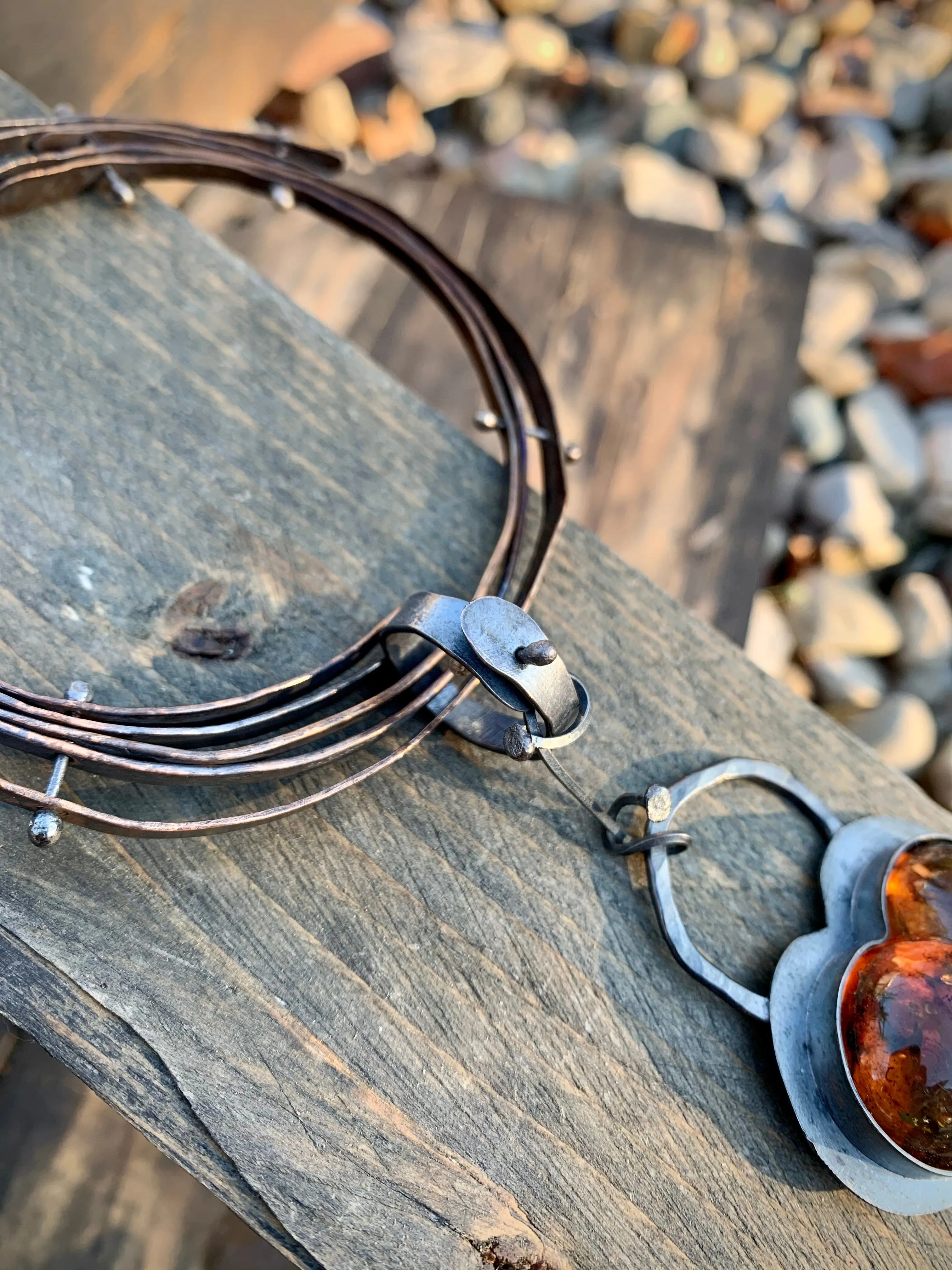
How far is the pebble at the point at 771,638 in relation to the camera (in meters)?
2.17

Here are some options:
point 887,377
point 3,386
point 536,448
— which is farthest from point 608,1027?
point 887,377

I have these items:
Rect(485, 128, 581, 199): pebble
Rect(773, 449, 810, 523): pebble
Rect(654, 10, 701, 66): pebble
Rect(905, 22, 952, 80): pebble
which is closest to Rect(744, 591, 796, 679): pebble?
Rect(773, 449, 810, 523): pebble

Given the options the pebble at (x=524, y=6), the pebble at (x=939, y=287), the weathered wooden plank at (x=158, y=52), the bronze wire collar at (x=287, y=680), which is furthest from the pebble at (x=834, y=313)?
the bronze wire collar at (x=287, y=680)

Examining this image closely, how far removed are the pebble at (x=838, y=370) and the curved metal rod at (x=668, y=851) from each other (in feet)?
5.90

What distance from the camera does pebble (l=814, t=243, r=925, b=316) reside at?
8.20ft

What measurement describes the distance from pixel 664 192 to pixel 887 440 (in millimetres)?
864

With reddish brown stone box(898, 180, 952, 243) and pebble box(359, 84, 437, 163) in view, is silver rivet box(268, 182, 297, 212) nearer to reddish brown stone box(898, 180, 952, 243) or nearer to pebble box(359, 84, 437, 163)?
pebble box(359, 84, 437, 163)

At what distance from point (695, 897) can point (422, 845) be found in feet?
0.83

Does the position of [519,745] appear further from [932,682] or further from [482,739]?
[932,682]

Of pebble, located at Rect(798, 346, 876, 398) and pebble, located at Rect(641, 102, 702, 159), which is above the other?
pebble, located at Rect(641, 102, 702, 159)

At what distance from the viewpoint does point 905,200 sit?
9.05ft

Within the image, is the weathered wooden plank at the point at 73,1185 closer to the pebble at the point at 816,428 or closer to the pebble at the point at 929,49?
the pebble at the point at 816,428

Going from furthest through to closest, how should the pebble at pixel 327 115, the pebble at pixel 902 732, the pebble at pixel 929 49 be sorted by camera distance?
1. the pebble at pixel 929 49
2. the pebble at pixel 327 115
3. the pebble at pixel 902 732

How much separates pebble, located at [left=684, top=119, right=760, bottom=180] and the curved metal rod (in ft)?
7.31
